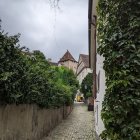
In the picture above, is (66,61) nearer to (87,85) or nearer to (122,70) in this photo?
(87,85)

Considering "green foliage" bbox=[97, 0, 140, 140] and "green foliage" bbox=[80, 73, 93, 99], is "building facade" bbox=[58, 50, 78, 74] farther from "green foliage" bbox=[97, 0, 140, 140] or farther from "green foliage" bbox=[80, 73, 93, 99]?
"green foliage" bbox=[97, 0, 140, 140]

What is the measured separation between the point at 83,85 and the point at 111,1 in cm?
4800

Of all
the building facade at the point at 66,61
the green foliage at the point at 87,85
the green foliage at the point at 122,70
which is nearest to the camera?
the green foliage at the point at 122,70

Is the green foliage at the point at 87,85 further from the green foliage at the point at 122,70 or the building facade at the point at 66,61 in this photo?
the green foliage at the point at 122,70

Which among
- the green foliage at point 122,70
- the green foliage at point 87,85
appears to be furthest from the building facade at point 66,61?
the green foliage at point 122,70

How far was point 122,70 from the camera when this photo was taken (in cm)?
599

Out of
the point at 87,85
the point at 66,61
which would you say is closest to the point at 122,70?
the point at 87,85

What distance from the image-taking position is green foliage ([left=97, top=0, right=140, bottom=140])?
5.83m

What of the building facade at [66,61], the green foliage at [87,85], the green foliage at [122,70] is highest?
the building facade at [66,61]

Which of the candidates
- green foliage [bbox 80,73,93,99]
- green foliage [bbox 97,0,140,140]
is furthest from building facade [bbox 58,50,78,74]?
green foliage [bbox 97,0,140,140]

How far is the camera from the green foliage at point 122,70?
5.83 m

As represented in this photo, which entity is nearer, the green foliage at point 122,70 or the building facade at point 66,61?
the green foliage at point 122,70

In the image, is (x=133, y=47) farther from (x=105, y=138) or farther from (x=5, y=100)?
(x=5, y=100)

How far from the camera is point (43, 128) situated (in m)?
15.0
